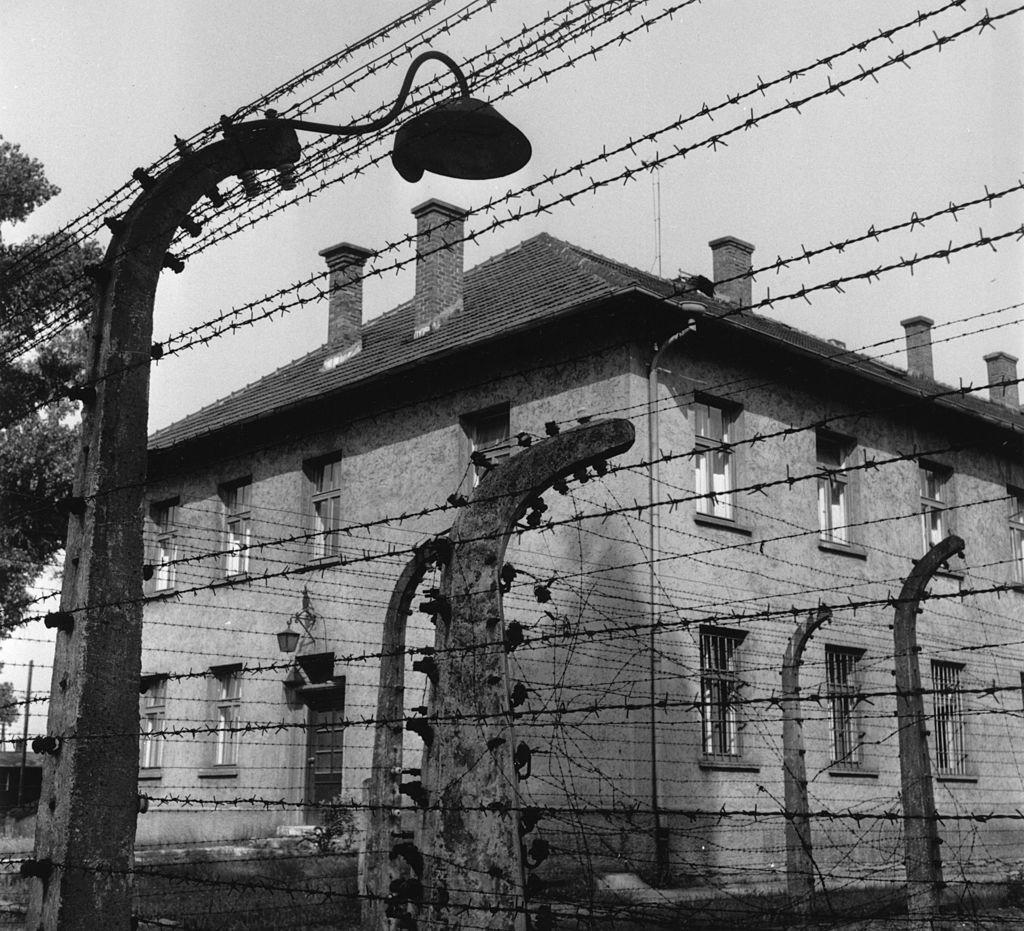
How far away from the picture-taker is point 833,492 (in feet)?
68.9

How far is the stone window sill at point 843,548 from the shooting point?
2011cm

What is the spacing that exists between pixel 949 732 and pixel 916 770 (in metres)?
13.1

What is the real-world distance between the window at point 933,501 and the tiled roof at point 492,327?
1325mm

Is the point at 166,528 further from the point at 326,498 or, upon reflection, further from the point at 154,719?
the point at 326,498

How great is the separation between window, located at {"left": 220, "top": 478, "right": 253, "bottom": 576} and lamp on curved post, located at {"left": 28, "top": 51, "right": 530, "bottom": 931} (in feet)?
51.9

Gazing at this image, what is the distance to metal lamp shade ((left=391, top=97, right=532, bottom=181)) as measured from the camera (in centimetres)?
723

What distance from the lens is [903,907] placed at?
15.3 metres

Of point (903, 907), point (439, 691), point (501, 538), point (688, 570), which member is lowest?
point (903, 907)

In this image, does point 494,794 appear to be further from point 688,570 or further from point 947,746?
point 947,746

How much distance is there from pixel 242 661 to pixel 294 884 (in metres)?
9.11

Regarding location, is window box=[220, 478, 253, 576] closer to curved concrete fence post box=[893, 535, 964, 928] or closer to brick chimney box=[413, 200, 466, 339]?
brick chimney box=[413, 200, 466, 339]

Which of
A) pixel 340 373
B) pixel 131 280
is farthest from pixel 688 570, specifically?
pixel 131 280

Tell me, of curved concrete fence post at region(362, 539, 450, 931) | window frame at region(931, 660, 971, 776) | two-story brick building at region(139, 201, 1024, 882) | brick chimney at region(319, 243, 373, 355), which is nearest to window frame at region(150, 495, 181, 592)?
two-story brick building at region(139, 201, 1024, 882)

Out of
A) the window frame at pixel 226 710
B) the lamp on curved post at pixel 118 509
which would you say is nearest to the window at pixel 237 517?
the window frame at pixel 226 710
